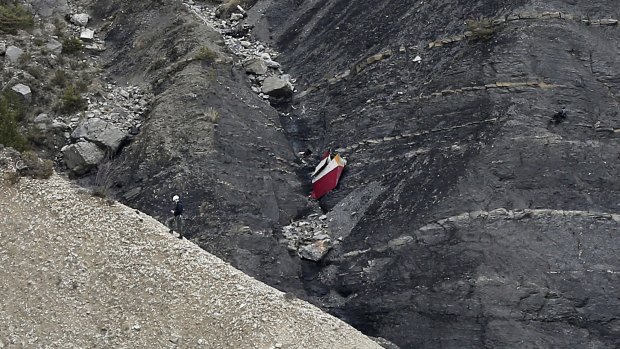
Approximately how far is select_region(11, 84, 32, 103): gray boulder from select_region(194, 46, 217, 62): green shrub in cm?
625

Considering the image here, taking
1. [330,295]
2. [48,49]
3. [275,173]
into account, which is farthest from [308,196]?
[48,49]

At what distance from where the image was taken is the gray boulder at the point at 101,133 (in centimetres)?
2458

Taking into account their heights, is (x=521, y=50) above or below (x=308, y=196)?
above

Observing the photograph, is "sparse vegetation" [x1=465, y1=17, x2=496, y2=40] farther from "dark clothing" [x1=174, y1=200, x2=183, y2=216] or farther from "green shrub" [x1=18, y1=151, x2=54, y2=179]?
"green shrub" [x1=18, y1=151, x2=54, y2=179]

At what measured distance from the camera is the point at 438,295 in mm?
19312

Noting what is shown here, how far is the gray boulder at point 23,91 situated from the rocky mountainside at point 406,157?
1712mm

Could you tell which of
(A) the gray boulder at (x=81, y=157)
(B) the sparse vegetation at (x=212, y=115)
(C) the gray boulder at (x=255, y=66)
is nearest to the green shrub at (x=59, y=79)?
(A) the gray boulder at (x=81, y=157)

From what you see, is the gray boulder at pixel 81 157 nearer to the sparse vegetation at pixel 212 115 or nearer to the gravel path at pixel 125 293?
the gravel path at pixel 125 293

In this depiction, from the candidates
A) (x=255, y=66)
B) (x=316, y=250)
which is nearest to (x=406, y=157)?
(x=316, y=250)

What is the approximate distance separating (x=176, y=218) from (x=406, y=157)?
7.54 meters

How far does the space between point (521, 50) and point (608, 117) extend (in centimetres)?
345

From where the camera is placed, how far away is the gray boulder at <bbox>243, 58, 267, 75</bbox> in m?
28.2

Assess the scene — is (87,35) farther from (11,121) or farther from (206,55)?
(11,121)

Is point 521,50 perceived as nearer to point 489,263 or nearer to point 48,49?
point 489,263
